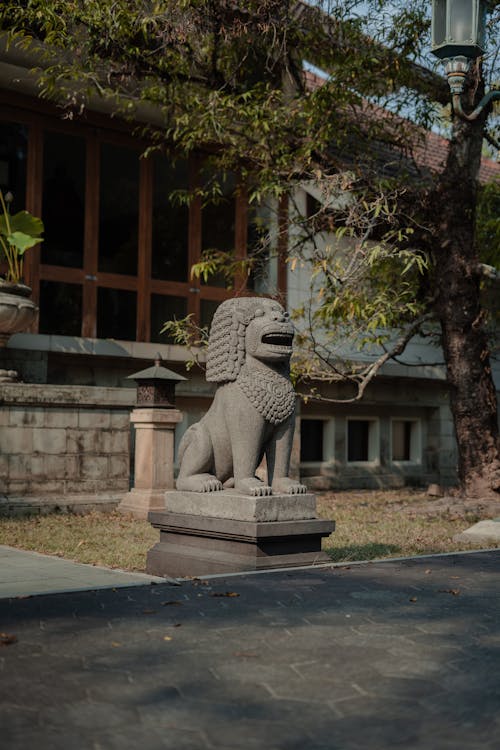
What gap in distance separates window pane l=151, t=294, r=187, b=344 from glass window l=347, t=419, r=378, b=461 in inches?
198

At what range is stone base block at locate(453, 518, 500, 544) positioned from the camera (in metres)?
9.62

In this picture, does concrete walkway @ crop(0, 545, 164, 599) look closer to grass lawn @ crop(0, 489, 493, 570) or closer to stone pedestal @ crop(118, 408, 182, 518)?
grass lawn @ crop(0, 489, 493, 570)

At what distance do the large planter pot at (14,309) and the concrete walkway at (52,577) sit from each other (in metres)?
5.11

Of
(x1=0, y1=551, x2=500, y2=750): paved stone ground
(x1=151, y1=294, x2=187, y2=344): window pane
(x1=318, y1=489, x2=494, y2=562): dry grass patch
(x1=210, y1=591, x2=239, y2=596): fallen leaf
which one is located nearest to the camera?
(x1=0, y1=551, x2=500, y2=750): paved stone ground

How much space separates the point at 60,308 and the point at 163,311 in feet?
6.79

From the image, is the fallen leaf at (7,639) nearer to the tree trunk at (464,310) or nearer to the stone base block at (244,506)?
the stone base block at (244,506)

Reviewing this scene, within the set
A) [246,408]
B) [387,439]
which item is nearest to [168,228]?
[387,439]

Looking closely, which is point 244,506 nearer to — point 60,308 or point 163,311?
point 60,308

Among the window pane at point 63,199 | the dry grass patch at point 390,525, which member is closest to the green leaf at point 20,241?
the window pane at point 63,199

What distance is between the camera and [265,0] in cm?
1277

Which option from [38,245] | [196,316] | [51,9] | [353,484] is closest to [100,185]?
[38,245]

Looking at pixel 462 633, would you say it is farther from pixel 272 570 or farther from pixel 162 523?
pixel 162 523

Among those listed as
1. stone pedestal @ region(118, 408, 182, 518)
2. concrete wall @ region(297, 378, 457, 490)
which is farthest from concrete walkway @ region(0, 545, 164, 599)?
concrete wall @ region(297, 378, 457, 490)

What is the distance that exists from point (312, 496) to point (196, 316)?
389 inches
